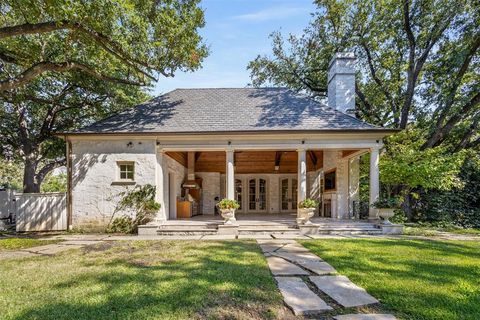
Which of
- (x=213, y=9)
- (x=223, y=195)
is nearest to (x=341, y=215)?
(x=223, y=195)

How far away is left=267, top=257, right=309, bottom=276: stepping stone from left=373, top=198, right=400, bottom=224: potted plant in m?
5.27

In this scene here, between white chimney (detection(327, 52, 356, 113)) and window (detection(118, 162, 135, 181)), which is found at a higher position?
white chimney (detection(327, 52, 356, 113))

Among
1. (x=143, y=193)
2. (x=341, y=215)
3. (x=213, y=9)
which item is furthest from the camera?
(x=341, y=215)

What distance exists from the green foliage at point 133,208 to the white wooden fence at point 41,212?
6.83ft

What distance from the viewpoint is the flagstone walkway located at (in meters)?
3.08

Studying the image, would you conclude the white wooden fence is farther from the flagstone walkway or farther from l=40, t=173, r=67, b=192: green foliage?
l=40, t=173, r=67, b=192: green foliage

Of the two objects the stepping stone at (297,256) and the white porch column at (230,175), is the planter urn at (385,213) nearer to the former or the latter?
the stepping stone at (297,256)

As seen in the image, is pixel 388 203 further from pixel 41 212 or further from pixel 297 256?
pixel 41 212

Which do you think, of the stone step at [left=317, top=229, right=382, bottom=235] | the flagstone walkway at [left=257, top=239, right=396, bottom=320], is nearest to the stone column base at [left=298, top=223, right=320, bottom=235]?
the stone step at [left=317, top=229, right=382, bottom=235]

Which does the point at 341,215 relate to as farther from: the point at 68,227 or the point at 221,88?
the point at 68,227

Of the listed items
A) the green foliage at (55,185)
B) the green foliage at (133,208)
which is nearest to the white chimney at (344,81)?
the green foliage at (133,208)

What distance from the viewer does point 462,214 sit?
12.3 m

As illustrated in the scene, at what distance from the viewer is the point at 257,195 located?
1447 cm

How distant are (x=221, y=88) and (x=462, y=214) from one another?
41.7 feet
